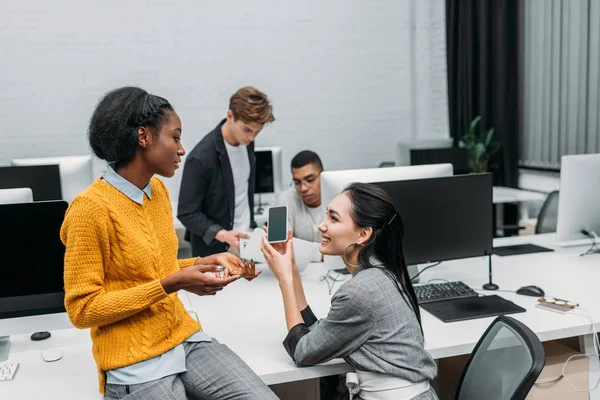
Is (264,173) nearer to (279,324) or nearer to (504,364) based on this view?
(279,324)

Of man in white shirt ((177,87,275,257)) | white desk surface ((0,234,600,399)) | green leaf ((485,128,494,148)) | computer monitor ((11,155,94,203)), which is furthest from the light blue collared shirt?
green leaf ((485,128,494,148))

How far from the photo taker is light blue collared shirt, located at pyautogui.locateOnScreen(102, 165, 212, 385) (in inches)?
56.8

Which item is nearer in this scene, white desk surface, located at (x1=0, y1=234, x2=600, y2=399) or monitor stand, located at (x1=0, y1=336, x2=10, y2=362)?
white desk surface, located at (x1=0, y1=234, x2=600, y2=399)

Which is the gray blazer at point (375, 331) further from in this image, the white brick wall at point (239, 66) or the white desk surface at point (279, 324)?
the white brick wall at point (239, 66)

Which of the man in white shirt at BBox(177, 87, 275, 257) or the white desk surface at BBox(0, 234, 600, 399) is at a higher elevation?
the man in white shirt at BBox(177, 87, 275, 257)

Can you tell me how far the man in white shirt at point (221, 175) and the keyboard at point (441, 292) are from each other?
2.71 ft

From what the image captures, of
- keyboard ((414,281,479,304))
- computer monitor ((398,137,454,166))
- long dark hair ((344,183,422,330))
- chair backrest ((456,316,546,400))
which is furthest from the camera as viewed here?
computer monitor ((398,137,454,166))

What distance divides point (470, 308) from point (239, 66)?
148 inches

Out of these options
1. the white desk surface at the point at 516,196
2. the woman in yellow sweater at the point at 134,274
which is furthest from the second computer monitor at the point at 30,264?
the white desk surface at the point at 516,196

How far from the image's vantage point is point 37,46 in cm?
482

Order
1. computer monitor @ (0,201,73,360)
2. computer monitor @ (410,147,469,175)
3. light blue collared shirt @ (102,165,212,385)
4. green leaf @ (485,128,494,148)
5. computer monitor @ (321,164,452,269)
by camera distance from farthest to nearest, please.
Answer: green leaf @ (485,128,494,148)
computer monitor @ (410,147,469,175)
computer monitor @ (321,164,452,269)
computer monitor @ (0,201,73,360)
light blue collared shirt @ (102,165,212,385)

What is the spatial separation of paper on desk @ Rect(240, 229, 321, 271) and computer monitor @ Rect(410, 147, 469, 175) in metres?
1.64

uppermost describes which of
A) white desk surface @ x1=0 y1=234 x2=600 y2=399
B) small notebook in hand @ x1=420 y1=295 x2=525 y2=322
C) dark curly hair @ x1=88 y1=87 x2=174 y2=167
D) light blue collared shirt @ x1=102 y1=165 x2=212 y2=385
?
dark curly hair @ x1=88 y1=87 x2=174 y2=167

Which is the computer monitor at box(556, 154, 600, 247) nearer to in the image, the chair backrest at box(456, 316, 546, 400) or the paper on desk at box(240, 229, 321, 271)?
the paper on desk at box(240, 229, 321, 271)
